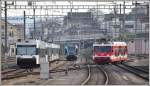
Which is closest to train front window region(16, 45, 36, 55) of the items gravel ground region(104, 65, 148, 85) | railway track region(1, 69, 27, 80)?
railway track region(1, 69, 27, 80)

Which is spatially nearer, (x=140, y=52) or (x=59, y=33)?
(x=140, y=52)

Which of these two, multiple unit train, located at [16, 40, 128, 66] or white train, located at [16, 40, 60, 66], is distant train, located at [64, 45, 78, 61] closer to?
multiple unit train, located at [16, 40, 128, 66]

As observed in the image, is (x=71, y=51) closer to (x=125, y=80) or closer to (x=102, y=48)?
(x=102, y=48)

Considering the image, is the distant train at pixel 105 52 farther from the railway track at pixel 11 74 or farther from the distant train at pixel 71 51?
the distant train at pixel 71 51

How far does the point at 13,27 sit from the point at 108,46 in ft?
167

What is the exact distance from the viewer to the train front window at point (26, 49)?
3975cm

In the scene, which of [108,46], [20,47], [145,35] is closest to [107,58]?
[108,46]

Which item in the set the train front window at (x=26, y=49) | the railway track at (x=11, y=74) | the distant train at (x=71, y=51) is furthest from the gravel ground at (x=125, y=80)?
the distant train at (x=71, y=51)

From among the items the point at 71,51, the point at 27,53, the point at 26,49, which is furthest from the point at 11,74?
the point at 71,51

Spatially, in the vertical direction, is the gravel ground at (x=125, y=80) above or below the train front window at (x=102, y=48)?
below

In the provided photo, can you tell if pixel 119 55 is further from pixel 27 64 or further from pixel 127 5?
pixel 27 64

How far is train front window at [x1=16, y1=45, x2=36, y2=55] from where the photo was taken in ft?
130

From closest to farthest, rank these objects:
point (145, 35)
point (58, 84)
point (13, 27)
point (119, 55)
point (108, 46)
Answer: point (58, 84), point (108, 46), point (119, 55), point (145, 35), point (13, 27)

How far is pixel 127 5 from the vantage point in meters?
40.7
